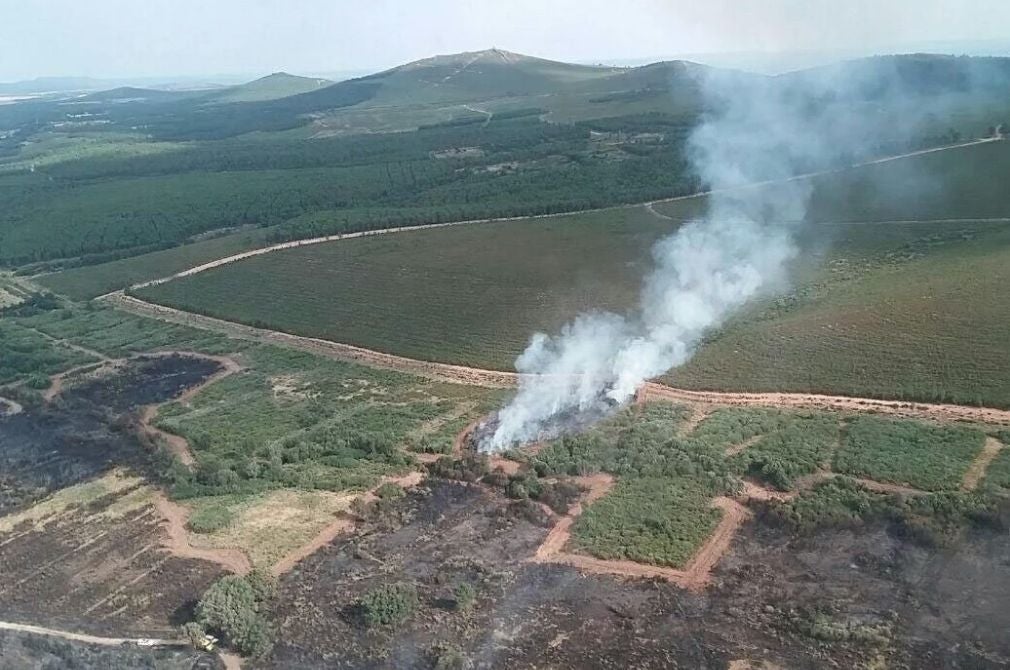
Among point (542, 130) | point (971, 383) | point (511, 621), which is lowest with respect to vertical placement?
point (511, 621)

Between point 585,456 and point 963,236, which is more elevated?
point 963,236

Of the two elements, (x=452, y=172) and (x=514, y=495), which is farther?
(x=452, y=172)

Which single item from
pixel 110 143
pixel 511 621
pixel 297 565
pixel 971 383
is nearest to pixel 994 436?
pixel 971 383

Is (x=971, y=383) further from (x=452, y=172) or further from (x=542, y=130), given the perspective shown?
(x=542, y=130)

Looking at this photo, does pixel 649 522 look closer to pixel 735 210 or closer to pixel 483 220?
pixel 735 210

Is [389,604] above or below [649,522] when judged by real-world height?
below

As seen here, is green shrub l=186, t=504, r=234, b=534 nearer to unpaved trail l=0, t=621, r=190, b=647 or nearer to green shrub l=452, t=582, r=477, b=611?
unpaved trail l=0, t=621, r=190, b=647

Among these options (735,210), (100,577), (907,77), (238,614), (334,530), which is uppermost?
(907,77)

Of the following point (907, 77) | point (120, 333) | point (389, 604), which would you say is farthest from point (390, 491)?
point (907, 77)
